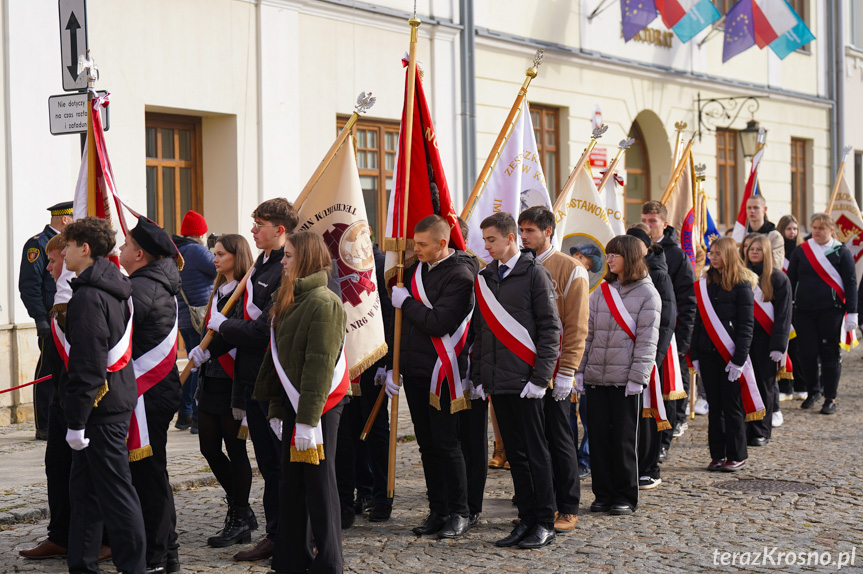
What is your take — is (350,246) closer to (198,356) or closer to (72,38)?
(198,356)

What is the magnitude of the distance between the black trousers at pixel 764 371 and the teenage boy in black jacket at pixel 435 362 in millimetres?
3858

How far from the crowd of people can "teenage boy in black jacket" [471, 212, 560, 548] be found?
1cm

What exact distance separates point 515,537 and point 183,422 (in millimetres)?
4896

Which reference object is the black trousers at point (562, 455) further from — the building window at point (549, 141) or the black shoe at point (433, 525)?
the building window at point (549, 141)

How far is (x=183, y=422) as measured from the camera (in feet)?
33.6

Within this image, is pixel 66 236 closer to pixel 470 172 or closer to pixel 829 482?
pixel 829 482

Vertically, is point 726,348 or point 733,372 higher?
point 726,348

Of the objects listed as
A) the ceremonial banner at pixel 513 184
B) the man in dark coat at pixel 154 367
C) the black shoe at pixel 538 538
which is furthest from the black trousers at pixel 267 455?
the ceremonial banner at pixel 513 184

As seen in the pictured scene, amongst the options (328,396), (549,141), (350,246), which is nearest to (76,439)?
(328,396)

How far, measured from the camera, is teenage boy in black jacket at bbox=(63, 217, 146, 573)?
5.08 metres

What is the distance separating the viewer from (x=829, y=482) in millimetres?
7629

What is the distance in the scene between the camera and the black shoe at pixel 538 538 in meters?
6.09

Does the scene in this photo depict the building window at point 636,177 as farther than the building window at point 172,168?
Yes

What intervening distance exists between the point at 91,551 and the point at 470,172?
10.4m
